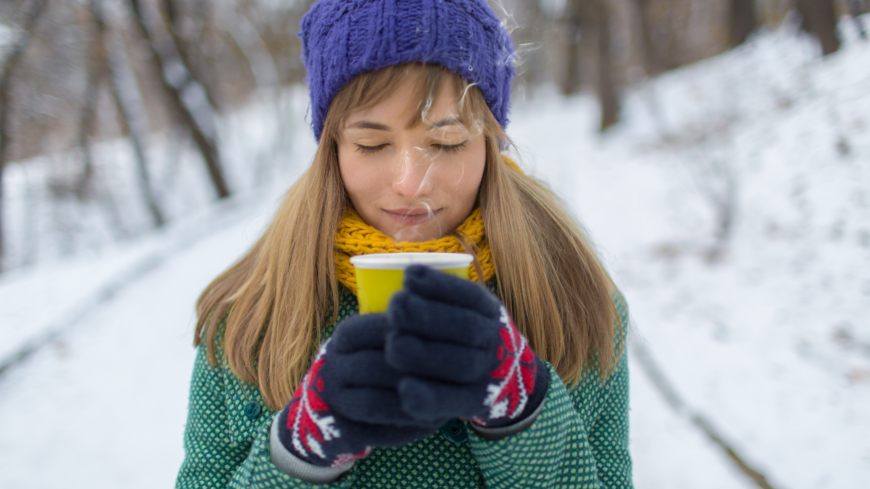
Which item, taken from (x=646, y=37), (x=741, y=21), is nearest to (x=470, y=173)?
(x=741, y=21)

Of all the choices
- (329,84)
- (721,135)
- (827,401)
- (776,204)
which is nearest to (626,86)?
(721,135)

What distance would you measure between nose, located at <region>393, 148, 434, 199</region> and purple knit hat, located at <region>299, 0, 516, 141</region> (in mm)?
243

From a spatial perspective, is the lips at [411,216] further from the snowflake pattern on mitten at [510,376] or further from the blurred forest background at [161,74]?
the blurred forest background at [161,74]

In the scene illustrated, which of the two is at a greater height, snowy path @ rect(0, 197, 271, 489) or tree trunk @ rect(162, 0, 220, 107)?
tree trunk @ rect(162, 0, 220, 107)

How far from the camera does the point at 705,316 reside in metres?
3.90

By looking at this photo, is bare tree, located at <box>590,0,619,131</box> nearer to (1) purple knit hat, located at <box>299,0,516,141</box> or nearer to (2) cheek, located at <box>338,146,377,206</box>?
(1) purple knit hat, located at <box>299,0,516,141</box>

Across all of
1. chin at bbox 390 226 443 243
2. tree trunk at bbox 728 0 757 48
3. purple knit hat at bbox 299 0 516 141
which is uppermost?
tree trunk at bbox 728 0 757 48

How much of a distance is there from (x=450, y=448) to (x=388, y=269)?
0.65 meters

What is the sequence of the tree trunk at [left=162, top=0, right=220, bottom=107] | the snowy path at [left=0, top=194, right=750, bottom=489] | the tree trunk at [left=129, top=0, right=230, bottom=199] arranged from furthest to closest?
the tree trunk at [left=162, top=0, right=220, bottom=107], the tree trunk at [left=129, top=0, right=230, bottom=199], the snowy path at [left=0, top=194, right=750, bottom=489]

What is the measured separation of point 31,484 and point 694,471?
369cm

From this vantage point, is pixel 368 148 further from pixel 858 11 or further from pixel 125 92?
pixel 125 92

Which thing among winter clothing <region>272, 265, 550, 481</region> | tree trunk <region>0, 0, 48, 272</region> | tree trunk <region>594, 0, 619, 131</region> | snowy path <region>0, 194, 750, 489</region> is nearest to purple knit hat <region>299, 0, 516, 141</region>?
winter clothing <region>272, 265, 550, 481</region>

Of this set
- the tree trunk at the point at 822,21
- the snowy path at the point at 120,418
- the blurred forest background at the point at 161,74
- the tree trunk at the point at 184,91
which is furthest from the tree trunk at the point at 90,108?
the tree trunk at the point at 822,21

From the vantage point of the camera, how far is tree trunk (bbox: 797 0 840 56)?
4.81 metres
